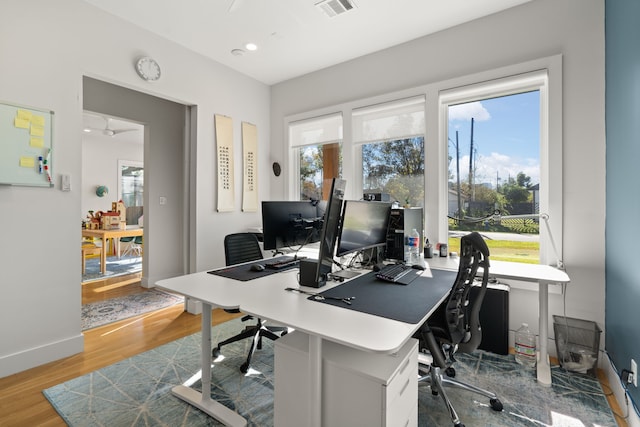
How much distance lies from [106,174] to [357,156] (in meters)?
6.94

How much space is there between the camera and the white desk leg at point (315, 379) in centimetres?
130

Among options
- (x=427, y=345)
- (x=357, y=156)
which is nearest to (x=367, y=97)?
Answer: (x=357, y=156)

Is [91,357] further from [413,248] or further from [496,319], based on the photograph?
[496,319]

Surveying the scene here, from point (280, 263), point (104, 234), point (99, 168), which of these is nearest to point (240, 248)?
point (280, 263)

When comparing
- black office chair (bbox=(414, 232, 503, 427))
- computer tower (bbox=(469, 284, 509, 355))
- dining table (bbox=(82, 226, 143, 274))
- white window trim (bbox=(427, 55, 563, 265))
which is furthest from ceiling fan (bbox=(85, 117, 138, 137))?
computer tower (bbox=(469, 284, 509, 355))

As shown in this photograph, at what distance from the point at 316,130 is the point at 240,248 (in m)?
2.06

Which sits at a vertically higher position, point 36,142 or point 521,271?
point 36,142

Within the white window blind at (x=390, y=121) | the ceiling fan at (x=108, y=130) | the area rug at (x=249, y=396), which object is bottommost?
the area rug at (x=249, y=396)

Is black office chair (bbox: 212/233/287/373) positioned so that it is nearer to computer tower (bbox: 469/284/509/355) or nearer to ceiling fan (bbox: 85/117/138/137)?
computer tower (bbox: 469/284/509/355)

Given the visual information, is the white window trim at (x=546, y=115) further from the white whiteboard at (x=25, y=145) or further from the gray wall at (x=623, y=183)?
the white whiteboard at (x=25, y=145)

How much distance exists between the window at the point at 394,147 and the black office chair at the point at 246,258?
1497mm

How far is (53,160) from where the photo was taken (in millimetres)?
2439

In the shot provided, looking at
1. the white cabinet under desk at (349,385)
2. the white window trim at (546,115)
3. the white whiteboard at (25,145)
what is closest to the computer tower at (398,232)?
the white cabinet under desk at (349,385)

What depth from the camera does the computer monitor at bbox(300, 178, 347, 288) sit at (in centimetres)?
165
